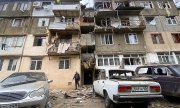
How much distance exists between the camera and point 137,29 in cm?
2181

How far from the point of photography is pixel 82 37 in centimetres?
2172

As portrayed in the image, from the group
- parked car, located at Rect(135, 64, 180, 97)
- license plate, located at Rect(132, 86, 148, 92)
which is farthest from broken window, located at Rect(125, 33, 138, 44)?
license plate, located at Rect(132, 86, 148, 92)

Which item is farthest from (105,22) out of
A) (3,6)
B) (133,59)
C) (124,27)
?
(3,6)

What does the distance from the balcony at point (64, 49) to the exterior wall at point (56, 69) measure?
2.72 ft

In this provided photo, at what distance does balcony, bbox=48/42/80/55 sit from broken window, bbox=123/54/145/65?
19.5 ft

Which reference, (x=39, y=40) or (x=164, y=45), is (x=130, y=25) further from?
(x=39, y=40)

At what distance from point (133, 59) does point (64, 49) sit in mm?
8477

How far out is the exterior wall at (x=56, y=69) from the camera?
1874 centimetres

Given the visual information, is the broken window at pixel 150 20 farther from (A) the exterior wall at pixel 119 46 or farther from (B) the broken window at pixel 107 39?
(B) the broken window at pixel 107 39

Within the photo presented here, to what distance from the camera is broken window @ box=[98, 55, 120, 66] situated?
20222 mm

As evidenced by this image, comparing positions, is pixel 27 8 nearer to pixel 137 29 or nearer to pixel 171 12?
pixel 137 29

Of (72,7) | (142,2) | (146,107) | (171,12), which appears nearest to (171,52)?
(171,12)

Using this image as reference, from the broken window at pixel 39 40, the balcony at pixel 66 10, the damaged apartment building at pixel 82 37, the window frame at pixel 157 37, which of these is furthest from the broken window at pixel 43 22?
the window frame at pixel 157 37

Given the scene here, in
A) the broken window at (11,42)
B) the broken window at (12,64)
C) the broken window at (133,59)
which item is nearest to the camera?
the broken window at (12,64)
